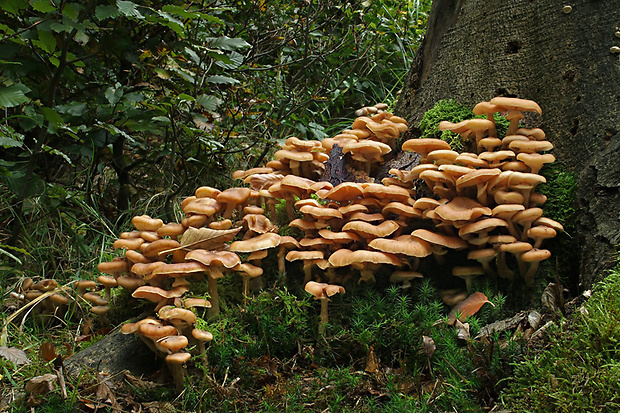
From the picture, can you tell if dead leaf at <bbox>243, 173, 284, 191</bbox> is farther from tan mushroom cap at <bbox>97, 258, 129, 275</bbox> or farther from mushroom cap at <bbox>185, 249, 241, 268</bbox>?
tan mushroom cap at <bbox>97, 258, 129, 275</bbox>

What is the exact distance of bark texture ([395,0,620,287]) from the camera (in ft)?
10.2

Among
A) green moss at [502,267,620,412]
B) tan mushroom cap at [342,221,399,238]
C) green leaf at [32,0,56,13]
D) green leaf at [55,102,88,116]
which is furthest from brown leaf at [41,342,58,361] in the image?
green moss at [502,267,620,412]

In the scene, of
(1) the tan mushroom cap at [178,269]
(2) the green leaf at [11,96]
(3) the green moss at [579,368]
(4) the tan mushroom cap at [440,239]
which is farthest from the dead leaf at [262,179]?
(3) the green moss at [579,368]

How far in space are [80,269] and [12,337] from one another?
3.43 ft

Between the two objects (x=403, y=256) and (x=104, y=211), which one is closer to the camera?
(x=403, y=256)

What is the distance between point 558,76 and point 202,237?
3.05 meters

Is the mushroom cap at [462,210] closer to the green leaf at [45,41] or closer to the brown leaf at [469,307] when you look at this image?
the brown leaf at [469,307]

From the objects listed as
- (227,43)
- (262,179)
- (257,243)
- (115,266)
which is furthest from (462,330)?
(227,43)

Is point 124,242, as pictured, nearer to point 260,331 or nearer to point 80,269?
point 260,331

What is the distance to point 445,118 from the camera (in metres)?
4.18

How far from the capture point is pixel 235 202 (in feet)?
12.0

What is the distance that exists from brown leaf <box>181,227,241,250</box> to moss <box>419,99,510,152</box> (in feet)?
6.67

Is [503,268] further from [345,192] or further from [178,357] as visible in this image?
[178,357]

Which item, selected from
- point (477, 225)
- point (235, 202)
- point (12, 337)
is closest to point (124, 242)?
point (235, 202)
